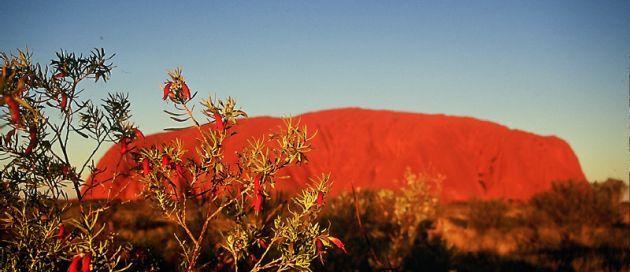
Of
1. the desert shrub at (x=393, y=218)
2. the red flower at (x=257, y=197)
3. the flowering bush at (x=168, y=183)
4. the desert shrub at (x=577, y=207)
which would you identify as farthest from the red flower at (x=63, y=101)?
the desert shrub at (x=577, y=207)

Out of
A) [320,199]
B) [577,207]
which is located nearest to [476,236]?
[577,207]

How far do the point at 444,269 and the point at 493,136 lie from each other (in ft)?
177

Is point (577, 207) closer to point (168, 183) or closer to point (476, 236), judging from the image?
point (476, 236)

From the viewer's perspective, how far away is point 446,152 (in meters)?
54.5

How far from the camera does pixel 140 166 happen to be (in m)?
2.46

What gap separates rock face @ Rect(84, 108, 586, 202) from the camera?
51312mm

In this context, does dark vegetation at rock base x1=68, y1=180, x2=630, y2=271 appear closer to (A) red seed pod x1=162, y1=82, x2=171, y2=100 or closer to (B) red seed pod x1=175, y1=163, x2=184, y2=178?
(B) red seed pod x1=175, y1=163, x2=184, y2=178

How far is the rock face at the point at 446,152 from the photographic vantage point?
51312 mm

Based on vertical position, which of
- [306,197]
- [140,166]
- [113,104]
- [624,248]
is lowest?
[624,248]

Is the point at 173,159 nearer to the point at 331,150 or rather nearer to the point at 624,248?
the point at 624,248

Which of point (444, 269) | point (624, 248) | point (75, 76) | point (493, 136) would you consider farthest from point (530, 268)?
point (493, 136)

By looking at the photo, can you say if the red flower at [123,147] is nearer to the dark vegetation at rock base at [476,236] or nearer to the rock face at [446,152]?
the dark vegetation at rock base at [476,236]

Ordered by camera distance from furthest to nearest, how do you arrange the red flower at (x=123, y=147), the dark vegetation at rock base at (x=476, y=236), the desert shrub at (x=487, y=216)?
the desert shrub at (x=487, y=216) → the dark vegetation at rock base at (x=476, y=236) → the red flower at (x=123, y=147)

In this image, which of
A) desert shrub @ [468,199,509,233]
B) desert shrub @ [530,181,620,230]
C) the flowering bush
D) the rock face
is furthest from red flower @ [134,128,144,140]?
the rock face
